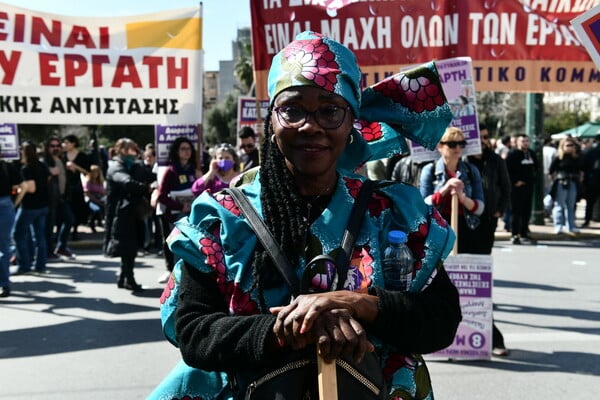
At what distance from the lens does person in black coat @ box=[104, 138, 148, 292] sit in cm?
786

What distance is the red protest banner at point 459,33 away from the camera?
22.3ft

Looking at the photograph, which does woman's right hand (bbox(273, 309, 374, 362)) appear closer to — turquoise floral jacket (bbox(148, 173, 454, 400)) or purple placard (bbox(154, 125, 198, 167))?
turquoise floral jacket (bbox(148, 173, 454, 400))

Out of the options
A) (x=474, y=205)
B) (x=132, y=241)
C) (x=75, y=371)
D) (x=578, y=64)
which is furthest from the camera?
(x=132, y=241)

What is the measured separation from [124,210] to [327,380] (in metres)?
6.90

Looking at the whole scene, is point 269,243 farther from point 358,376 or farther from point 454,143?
point 454,143

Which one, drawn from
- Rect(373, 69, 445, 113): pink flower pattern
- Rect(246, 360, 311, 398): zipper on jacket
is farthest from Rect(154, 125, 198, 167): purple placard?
Rect(246, 360, 311, 398): zipper on jacket

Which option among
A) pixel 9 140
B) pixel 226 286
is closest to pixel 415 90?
pixel 226 286

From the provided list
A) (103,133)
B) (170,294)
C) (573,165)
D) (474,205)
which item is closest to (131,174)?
(474,205)

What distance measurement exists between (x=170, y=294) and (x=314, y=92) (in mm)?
642

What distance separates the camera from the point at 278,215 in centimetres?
164

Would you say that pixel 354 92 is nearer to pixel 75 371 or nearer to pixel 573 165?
pixel 75 371

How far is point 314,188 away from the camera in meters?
1.72

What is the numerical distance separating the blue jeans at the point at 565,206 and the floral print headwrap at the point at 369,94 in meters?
11.5

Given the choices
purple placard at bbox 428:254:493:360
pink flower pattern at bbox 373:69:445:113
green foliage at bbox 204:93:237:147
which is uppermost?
green foliage at bbox 204:93:237:147
